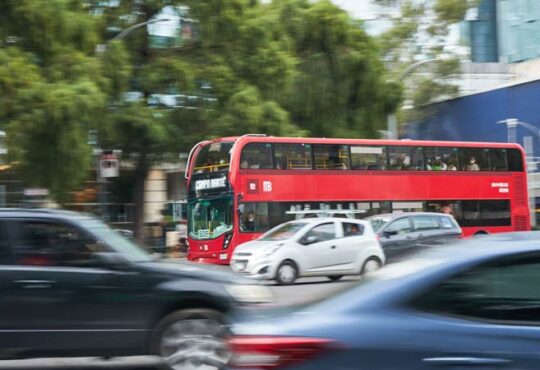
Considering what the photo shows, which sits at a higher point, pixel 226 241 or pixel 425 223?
pixel 425 223

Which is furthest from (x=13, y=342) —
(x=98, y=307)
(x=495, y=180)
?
(x=495, y=180)

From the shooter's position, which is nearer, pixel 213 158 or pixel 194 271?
pixel 194 271

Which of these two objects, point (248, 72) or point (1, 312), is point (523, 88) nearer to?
point (248, 72)

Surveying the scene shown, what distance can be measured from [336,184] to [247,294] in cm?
1613

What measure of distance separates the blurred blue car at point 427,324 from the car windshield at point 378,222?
15.8 m

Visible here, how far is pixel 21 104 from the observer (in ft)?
65.9

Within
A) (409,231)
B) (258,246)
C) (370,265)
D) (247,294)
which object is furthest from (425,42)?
(247,294)

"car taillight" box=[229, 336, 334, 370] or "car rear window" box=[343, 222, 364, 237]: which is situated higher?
"car taillight" box=[229, 336, 334, 370]

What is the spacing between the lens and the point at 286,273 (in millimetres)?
17109

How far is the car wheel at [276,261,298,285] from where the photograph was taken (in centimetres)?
1702

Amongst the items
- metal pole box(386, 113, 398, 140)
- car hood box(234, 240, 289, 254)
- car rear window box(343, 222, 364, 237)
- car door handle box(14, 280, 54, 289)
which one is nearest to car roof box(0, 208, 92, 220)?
car door handle box(14, 280, 54, 289)

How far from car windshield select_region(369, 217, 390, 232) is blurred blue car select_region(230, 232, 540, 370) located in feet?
51.8

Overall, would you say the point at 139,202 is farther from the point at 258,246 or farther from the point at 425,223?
the point at 425,223

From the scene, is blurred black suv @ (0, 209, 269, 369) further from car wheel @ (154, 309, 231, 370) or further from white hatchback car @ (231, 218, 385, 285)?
white hatchback car @ (231, 218, 385, 285)
